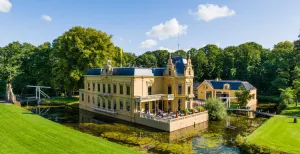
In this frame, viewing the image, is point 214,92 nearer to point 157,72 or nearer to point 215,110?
point 215,110

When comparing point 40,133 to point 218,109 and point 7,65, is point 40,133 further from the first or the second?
point 7,65

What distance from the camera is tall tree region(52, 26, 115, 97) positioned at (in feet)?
136

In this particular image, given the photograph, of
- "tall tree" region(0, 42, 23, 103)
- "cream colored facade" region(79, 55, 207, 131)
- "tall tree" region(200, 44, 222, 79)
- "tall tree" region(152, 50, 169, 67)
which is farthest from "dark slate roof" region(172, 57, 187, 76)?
"tall tree" region(152, 50, 169, 67)

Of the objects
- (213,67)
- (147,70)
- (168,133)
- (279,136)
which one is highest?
(213,67)

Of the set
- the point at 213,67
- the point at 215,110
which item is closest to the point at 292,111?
the point at 215,110

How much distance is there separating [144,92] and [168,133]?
7.70 meters

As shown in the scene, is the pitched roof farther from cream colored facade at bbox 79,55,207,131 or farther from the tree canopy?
the tree canopy

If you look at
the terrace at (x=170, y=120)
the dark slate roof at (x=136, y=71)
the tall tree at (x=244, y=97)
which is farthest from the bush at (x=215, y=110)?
the dark slate roof at (x=136, y=71)

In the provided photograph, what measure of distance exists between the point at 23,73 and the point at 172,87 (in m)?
39.0

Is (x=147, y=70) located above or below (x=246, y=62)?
below

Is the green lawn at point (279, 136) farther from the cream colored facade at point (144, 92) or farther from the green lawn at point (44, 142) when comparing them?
the green lawn at point (44, 142)

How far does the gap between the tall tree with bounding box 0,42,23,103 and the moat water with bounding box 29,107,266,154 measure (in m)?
25.4

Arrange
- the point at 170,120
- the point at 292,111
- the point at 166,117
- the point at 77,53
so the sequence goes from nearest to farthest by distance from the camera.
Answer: the point at 170,120
the point at 166,117
the point at 292,111
the point at 77,53

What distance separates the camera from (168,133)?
75.8ft
